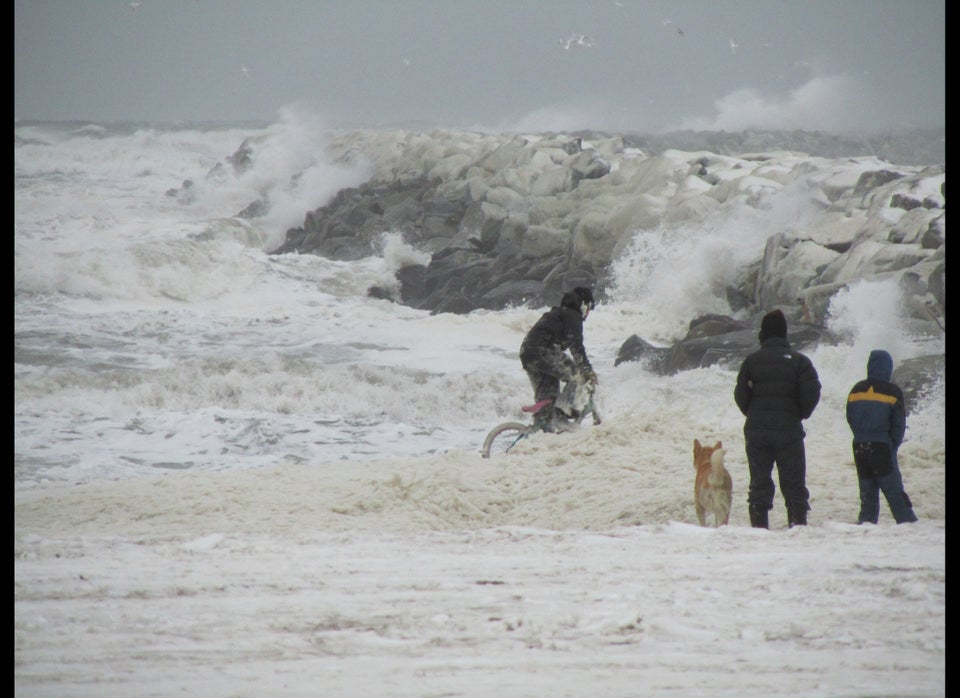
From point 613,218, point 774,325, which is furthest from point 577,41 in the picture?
point 774,325

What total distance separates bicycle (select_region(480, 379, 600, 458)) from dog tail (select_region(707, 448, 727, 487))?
1.28 meters

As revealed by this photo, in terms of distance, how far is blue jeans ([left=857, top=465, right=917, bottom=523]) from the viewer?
3479 millimetres

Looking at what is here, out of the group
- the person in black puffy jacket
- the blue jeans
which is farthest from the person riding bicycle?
the blue jeans

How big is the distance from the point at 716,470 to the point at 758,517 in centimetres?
23

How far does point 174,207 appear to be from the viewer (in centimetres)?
554

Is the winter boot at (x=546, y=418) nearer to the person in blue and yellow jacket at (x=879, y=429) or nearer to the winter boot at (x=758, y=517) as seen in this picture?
Result: the winter boot at (x=758, y=517)

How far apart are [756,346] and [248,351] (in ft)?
9.19

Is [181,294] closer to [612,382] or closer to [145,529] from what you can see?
[145,529]

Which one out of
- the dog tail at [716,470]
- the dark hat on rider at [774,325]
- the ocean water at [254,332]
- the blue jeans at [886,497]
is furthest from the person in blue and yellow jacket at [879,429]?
the ocean water at [254,332]

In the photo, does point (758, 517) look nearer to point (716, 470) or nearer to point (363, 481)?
point (716, 470)

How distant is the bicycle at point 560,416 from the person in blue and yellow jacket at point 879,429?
1550 millimetres

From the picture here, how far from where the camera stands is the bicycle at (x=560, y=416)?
4832 millimetres

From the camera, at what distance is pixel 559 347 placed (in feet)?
15.6

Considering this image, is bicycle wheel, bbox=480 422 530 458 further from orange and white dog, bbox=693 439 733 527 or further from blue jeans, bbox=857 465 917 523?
blue jeans, bbox=857 465 917 523
